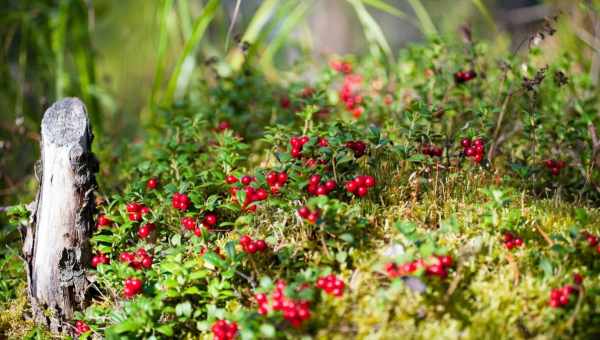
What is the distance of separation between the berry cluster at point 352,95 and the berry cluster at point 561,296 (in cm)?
233

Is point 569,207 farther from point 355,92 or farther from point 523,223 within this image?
point 355,92

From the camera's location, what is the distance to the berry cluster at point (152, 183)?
3.21 metres

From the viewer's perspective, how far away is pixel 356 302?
2.38 metres

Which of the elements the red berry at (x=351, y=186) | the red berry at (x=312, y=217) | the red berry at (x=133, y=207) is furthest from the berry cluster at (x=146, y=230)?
the red berry at (x=351, y=186)

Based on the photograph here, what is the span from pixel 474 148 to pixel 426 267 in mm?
946

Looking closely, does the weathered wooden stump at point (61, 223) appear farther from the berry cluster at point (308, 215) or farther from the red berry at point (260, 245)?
the berry cluster at point (308, 215)

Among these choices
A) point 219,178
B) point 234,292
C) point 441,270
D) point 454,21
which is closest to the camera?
point 441,270

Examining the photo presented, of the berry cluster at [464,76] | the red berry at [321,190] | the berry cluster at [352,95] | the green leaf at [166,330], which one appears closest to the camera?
the green leaf at [166,330]

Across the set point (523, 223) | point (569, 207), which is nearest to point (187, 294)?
point (523, 223)

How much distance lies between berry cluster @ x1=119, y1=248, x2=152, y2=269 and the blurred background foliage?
1.47 metres

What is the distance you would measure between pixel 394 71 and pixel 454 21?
3.61 m

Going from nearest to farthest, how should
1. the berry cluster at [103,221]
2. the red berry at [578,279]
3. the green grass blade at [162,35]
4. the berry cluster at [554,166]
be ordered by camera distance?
the red berry at [578,279], the berry cluster at [103,221], the berry cluster at [554,166], the green grass blade at [162,35]

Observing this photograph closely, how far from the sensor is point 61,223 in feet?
9.20

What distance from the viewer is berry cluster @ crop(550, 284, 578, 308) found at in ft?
7.22
